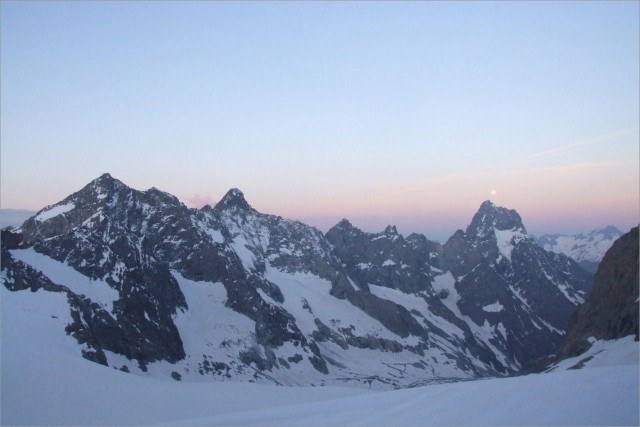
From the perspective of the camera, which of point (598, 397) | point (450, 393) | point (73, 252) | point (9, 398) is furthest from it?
point (73, 252)

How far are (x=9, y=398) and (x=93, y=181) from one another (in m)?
123

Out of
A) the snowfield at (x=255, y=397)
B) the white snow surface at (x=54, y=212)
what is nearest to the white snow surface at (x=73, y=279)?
the snowfield at (x=255, y=397)

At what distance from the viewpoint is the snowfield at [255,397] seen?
20.5 meters

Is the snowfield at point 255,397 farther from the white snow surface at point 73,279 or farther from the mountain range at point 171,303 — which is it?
the white snow surface at point 73,279

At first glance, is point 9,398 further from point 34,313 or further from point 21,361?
point 34,313

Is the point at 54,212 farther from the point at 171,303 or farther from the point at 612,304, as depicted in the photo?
the point at 612,304

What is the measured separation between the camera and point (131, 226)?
521 ft

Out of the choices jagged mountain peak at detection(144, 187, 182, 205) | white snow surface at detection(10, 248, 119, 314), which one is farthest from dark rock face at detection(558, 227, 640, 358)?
jagged mountain peak at detection(144, 187, 182, 205)

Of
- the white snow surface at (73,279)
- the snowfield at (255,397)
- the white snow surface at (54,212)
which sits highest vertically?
the white snow surface at (54,212)

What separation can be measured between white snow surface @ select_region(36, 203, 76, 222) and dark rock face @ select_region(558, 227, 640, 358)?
449 ft

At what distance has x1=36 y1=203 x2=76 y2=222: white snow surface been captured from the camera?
14638 centimetres

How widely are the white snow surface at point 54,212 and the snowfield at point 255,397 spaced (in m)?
74.6

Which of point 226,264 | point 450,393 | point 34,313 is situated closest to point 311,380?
point 226,264

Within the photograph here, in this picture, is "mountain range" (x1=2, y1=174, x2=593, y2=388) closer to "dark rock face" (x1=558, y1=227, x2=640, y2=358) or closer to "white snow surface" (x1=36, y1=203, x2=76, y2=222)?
"white snow surface" (x1=36, y1=203, x2=76, y2=222)
